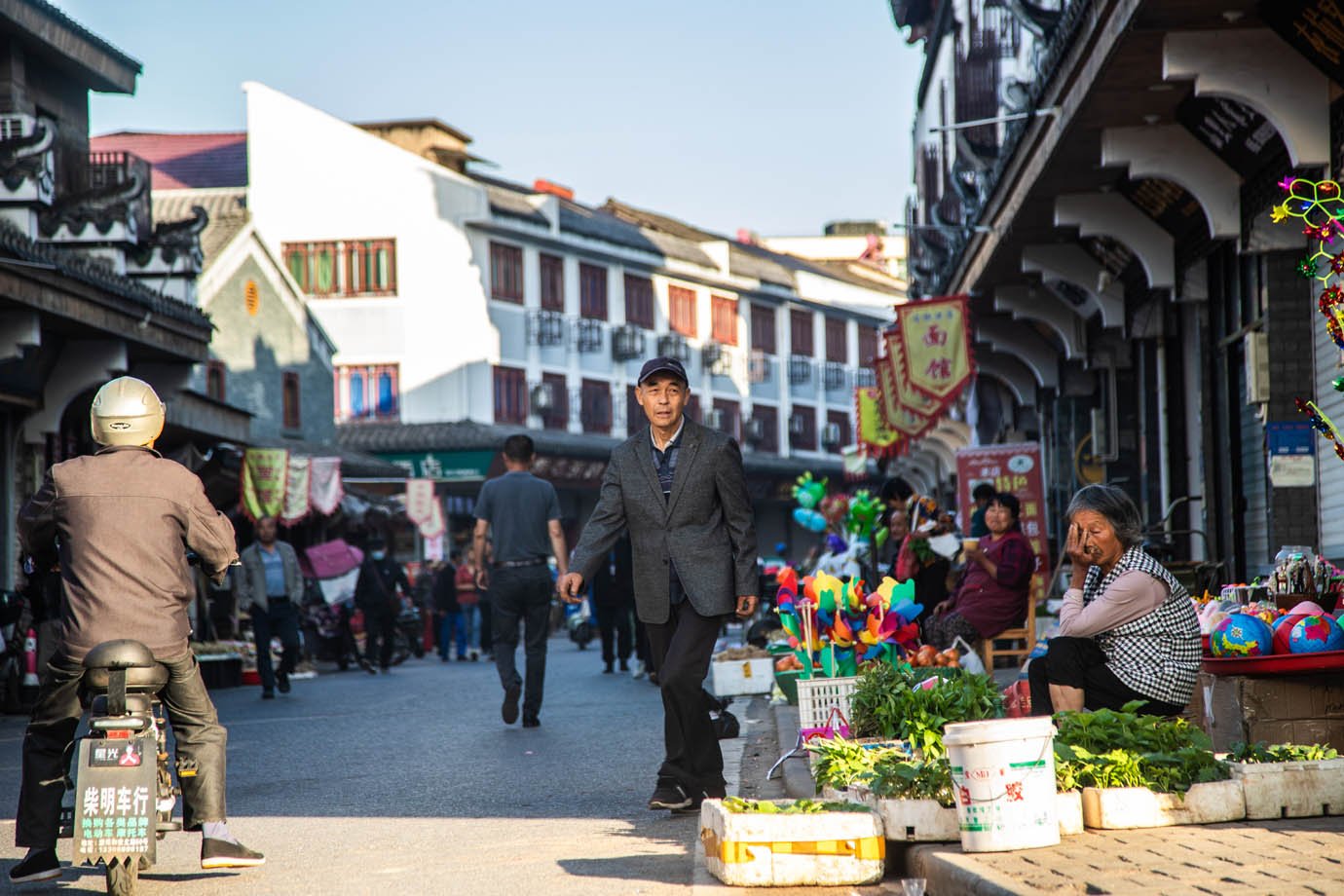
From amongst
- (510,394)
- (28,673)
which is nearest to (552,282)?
(510,394)

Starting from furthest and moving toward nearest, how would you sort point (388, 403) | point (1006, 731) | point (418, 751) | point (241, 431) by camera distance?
point (388, 403) < point (241, 431) < point (418, 751) < point (1006, 731)

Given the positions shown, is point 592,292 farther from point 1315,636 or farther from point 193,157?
point 1315,636

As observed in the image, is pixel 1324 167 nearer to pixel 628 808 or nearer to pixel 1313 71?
pixel 1313 71

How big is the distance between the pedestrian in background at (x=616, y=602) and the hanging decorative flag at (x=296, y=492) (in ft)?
30.8

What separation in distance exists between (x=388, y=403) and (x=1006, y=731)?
48250 mm

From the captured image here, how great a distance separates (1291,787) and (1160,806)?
0.48 metres

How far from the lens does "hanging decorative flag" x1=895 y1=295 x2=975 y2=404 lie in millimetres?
21594

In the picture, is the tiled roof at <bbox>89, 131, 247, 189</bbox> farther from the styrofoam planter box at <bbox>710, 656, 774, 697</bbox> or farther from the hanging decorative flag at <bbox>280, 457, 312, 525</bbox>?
the styrofoam planter box at <bbox>710, 656, 774, 697</bbox>

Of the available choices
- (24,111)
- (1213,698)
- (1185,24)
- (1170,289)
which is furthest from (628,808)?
(24,111)

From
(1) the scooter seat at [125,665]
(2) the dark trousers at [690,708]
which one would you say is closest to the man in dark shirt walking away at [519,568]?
(2) the dark trousers at [690,708]

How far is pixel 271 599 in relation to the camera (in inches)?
773

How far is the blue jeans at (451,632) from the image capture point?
104ft

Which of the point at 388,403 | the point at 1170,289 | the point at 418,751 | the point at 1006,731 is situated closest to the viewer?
the point at 1006,731

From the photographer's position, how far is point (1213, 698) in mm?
8516
